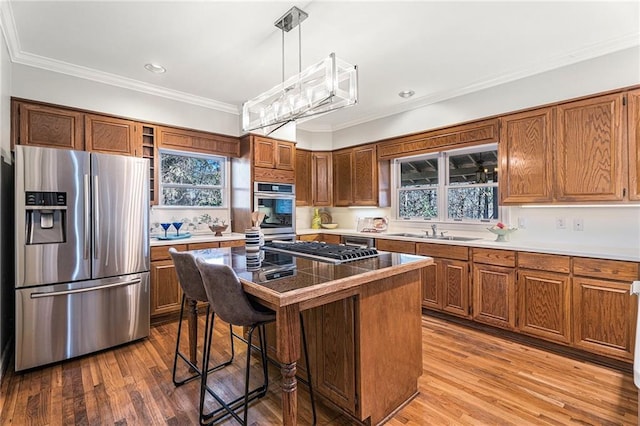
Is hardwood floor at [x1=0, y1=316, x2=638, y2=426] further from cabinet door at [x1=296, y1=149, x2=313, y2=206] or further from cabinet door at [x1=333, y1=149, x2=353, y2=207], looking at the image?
cabinet door at [x1=296, y1=149, x2=313, y2=206]

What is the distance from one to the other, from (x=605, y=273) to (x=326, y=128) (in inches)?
160

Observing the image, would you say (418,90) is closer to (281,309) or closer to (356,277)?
(356,277)

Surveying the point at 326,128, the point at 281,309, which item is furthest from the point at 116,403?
the point at 326,128

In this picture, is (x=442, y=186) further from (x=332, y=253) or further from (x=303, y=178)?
(x=332, y=253)

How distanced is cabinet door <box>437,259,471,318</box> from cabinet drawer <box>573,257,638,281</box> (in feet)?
3.04

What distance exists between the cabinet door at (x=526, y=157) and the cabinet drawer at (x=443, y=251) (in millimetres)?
699

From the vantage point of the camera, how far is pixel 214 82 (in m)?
3.52

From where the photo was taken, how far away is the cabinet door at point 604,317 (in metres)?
2.38

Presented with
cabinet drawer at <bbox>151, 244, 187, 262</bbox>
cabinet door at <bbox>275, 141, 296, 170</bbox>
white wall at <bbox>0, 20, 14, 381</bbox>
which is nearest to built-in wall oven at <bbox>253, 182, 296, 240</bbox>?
cabinet door at <bbox>275, 141, 296, 170</bbox>

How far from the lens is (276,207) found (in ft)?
14.9

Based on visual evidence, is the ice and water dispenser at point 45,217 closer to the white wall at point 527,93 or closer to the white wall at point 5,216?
the white wall at point 5,216

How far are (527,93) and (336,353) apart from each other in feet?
10.2

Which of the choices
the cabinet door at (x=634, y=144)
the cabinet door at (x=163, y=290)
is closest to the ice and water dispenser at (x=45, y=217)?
the cabinet door at (x=163, y=290)

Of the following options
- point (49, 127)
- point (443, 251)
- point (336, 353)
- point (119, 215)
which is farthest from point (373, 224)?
point (49, 127)
